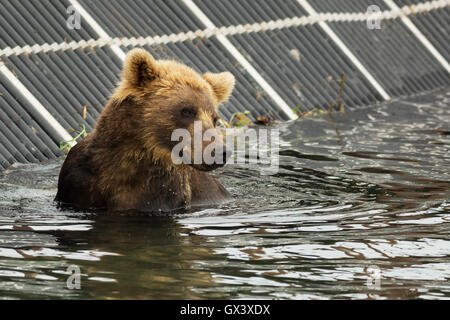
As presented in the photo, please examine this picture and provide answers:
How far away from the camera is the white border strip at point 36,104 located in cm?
1207

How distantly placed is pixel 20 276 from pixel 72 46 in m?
6.55

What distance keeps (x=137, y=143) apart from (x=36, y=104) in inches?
125

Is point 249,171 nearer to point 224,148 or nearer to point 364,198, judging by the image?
point 364,198

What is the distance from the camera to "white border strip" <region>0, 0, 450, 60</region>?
12.9m

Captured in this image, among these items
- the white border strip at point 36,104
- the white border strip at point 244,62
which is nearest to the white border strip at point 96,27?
the white border strip at point 36,104

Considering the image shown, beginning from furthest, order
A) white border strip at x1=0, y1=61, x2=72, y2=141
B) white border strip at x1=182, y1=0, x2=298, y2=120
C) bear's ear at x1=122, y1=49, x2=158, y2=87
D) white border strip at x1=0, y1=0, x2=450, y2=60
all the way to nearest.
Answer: white border strip at x1=182, y1=0, x2=298, y2=120
white border strip at x1=0, y1=0, x2=450, y2=60
white border strip at x1=0, y1=61, x2=72, y2=141
bear's ear at x1=122, y1=49, x2=158, y2=87

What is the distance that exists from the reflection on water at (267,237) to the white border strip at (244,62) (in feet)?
7.64

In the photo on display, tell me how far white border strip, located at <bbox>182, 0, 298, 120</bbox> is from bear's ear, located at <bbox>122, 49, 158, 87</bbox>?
17.9ft

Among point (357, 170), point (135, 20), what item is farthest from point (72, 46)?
point (357, 170)

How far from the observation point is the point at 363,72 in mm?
16281
